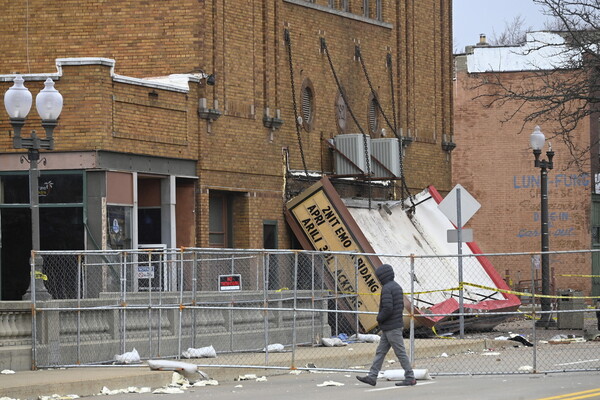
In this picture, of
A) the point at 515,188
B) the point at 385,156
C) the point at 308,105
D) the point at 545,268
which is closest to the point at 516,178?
the point at 515,188

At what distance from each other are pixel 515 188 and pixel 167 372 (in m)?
39.0

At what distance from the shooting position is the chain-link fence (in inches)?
856

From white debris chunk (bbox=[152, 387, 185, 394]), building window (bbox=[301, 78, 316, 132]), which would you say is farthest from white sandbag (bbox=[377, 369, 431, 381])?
building window (bbox=[301, 78, 316, 132])

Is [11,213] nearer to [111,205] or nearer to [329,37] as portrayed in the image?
[111,205]

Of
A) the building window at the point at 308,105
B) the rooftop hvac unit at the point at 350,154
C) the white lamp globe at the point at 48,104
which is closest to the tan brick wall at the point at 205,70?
the building window at the point at 308,105

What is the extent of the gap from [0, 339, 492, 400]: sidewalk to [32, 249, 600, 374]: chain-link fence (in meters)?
0.05

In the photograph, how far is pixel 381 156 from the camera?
3606 centimetres

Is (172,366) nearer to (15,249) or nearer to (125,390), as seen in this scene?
(125,390)

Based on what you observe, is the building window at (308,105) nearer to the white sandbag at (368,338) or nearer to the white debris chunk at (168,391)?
the white sandbag at (368,338)

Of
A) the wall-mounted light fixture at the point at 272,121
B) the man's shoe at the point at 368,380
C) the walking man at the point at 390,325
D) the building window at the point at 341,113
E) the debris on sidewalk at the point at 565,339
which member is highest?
the building window at the point at 341,113

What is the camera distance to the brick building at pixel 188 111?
27297 millimetres

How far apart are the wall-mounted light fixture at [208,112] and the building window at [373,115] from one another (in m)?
7.69

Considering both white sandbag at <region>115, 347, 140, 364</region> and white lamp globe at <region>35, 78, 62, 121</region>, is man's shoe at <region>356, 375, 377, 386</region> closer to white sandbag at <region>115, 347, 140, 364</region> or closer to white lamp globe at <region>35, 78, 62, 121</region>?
white sandbag at <region>115, 347, 140, 364</region>

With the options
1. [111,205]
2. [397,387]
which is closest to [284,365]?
[397,387]
